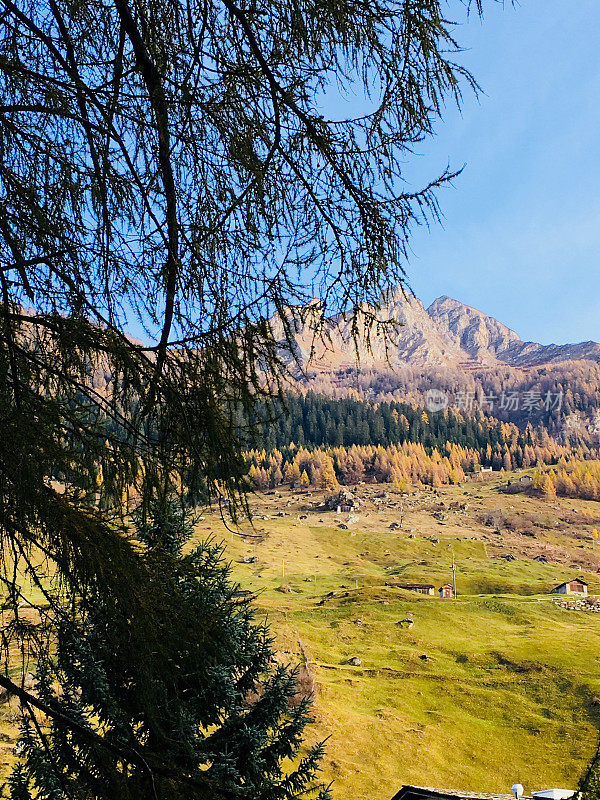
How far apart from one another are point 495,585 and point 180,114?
308 feet

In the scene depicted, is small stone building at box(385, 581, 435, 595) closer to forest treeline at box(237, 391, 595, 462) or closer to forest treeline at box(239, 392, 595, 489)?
forest treeline at box(239, 392, 595, 489)

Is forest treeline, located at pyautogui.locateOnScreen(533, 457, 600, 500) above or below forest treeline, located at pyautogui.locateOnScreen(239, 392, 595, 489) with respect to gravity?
below

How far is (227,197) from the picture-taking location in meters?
2.60

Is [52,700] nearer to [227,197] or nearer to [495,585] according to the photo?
[227,197]

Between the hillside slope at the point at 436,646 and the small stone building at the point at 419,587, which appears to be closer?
the hillside slope at the point at 436,646

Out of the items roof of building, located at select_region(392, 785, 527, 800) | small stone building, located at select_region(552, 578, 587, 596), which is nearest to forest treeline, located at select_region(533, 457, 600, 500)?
small stone building, located at select_region(552, 578, 587, 596)

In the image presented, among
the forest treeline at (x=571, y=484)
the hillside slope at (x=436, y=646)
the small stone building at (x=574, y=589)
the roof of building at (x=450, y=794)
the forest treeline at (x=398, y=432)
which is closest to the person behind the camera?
the roof of building at (x=450, y=794)

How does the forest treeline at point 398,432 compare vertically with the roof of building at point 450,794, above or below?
above

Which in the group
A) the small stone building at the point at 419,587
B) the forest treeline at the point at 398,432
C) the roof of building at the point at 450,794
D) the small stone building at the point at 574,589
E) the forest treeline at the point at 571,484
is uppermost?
the forest treeline at the point at 398,432

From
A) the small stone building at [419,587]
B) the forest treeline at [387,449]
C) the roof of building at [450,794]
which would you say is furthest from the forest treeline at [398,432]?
the roof of building at [450,794]

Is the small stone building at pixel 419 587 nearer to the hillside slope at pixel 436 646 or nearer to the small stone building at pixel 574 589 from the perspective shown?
the hillside slope at pixel 436 646

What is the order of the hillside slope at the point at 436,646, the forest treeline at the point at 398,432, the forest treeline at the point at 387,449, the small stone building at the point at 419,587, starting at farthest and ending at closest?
the forest treeline at the point at 398,432, the forest treeline at the point at 387,449, the small stone building at the point at 419,587, the hillside slope at the point at 436,646

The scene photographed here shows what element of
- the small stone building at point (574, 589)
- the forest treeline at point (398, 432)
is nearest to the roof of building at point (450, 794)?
the small stone building at point (574, 589)

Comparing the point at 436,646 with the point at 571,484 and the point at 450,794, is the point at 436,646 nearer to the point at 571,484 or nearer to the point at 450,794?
the point at 450,794
